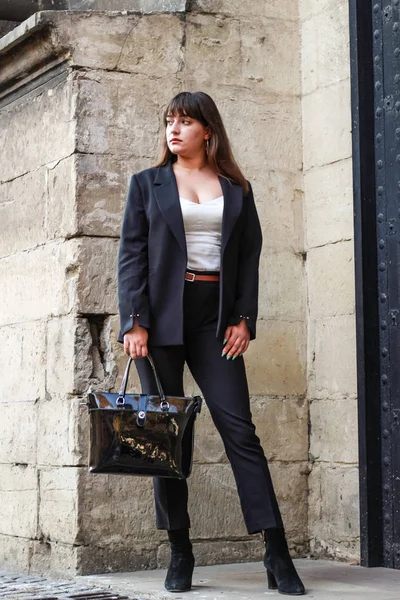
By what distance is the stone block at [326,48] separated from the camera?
564 cm

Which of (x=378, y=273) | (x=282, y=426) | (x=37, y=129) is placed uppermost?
(x=37, y=129)

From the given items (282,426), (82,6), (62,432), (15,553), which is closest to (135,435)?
(62,432)

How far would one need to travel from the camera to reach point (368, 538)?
5109 millimetres

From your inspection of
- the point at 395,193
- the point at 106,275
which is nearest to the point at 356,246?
the point at 395,193

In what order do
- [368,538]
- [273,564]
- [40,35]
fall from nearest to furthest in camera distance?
1. [273,564]
2. [368,538]
3. [40,35]

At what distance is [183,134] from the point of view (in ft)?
15.4

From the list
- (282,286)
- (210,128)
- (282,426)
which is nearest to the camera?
(210,128)

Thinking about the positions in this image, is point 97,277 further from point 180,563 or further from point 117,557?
point 180,563

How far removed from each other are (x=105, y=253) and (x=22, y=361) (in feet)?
2.54

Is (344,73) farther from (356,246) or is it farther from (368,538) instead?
(368,538)

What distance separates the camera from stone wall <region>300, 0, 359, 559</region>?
5.48m

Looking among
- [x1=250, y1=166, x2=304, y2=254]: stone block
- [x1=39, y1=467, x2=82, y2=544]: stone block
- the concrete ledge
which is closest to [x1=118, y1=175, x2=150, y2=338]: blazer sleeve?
[x1=39, y1=467, x2=82, y2=544]: stone block

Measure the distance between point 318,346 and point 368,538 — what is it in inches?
40.8

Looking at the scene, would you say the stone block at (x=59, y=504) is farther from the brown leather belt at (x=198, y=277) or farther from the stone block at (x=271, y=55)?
the stone block at (x=271, y=55)
